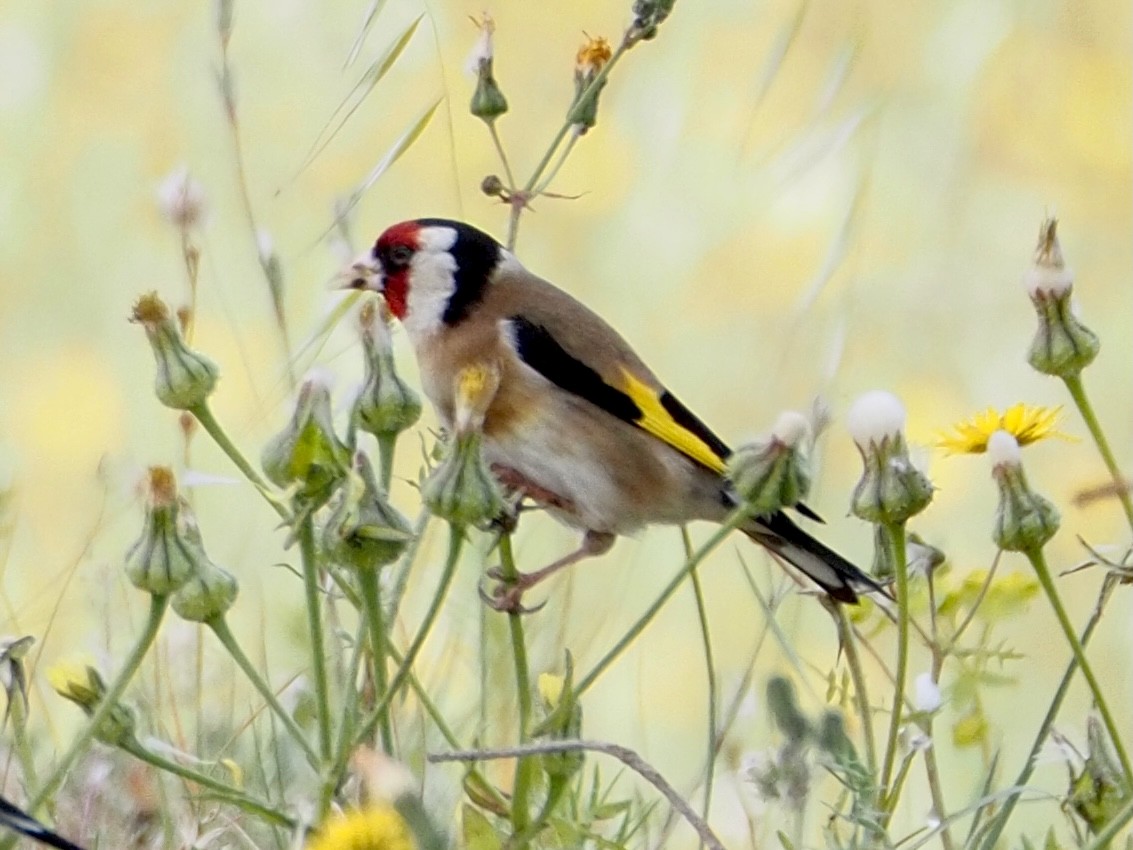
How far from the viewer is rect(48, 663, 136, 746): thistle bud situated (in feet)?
1.67

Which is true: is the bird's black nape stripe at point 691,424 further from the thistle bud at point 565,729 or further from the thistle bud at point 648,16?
the thistle bud at point 565,729

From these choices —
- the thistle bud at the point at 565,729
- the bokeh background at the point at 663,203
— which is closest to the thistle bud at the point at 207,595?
the thistle bud at the point at 565,729

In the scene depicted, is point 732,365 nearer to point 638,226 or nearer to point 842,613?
point 638,226

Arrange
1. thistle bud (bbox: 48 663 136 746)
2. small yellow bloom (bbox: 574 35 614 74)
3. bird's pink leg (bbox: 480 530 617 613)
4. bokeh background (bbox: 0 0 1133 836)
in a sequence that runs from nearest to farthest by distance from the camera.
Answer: thistle bud (bbox: 48 663 136 746) → bird's pink leg (bbox: 480 530 617 613) → small yellow bloom (bbox: 574 35 614 74) → bokeh background (bbox: 0 0 1133 836)

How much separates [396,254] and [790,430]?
0.49 meters

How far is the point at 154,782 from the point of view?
744mm

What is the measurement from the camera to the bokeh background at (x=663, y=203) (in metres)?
1.20

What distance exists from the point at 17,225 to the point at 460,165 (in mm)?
355

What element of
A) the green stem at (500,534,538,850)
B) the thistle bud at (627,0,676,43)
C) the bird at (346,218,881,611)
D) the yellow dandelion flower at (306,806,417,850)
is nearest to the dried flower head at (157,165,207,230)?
the bird at (346,218,881,611)

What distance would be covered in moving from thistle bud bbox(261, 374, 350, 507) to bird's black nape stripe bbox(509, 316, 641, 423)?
1.49ft

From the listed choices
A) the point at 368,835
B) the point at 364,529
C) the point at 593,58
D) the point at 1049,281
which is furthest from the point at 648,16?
the point at 368,835

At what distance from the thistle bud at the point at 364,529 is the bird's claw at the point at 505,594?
7 cm

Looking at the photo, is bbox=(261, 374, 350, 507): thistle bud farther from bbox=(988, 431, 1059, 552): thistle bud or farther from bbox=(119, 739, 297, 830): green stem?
bbox=(988, 431, 1059, 552): thistle bud

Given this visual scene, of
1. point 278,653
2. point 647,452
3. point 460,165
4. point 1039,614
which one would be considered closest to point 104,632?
point 278,653
